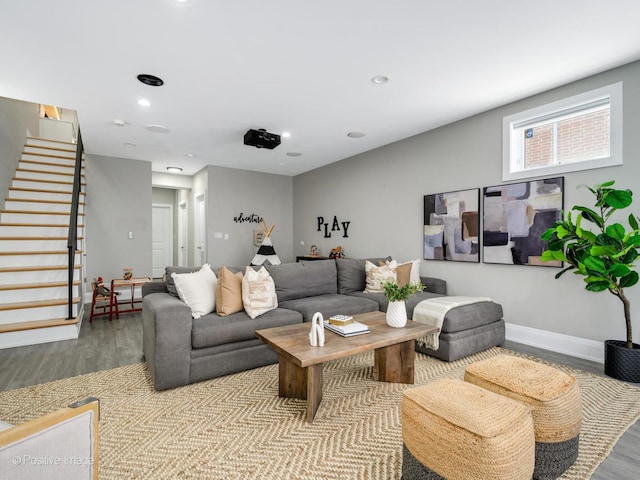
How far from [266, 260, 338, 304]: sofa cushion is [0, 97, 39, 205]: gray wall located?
4.34m

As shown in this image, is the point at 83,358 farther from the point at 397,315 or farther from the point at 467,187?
the point at 467,187

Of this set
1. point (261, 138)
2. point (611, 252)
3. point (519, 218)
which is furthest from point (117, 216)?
point (611, 252)

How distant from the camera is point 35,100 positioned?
3.61 metres

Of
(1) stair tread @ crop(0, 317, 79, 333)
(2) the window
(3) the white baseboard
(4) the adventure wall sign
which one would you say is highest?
(2) the window

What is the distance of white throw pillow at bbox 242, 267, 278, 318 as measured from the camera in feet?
9.59

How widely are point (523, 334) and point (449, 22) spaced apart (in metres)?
3.13

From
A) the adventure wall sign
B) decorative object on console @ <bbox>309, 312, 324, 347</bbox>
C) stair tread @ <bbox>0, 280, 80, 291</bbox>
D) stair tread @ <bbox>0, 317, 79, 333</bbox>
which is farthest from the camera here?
the adventure wall sign

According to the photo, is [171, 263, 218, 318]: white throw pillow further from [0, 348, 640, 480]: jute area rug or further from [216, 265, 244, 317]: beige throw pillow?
[0, 348, 640, 480]: jute area rug

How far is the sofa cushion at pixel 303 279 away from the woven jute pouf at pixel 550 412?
2.30 metres

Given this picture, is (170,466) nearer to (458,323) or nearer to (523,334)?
(458,323)

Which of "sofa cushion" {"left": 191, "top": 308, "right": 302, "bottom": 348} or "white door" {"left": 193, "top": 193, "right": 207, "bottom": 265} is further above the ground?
"white door" {"left": 193, "top": 193, "right": 207, "bottom": 265}

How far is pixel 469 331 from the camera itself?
3127 millimetres

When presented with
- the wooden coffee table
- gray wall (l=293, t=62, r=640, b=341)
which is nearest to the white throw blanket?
the wooden coffee table

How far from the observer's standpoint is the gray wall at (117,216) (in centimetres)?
588
